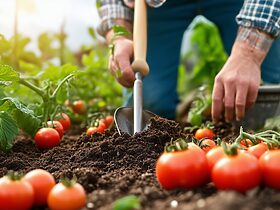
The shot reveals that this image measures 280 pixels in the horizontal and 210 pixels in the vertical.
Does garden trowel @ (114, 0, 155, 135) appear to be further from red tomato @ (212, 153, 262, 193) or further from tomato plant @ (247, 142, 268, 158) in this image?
red tomato @ (212, 153, 262, 193)

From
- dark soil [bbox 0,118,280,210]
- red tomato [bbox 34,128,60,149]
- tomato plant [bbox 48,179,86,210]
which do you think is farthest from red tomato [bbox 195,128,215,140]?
tomato plant [bbox 48,179,86,210]

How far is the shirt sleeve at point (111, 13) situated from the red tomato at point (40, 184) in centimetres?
188

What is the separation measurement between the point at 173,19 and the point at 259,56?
1.35 meters

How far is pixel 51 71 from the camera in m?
3.53

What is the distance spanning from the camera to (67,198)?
168cm

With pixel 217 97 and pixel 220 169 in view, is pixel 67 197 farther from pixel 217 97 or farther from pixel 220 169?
pixel 217 97

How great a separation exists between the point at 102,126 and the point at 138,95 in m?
0.48

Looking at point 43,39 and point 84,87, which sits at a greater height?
point 43,39

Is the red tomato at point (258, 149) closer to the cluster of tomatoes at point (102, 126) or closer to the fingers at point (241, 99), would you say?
the fingers at point (241, 99)

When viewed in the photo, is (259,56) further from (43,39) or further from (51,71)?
(43,39)

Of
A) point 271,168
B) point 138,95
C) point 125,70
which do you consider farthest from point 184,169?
point 125,70

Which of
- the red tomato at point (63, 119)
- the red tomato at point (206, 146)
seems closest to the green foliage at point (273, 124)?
the red tomato at point (206, 146)

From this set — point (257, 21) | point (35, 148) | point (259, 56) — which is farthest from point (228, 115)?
point (35, 148)

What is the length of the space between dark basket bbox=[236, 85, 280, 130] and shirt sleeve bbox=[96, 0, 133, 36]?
3.56 feet
